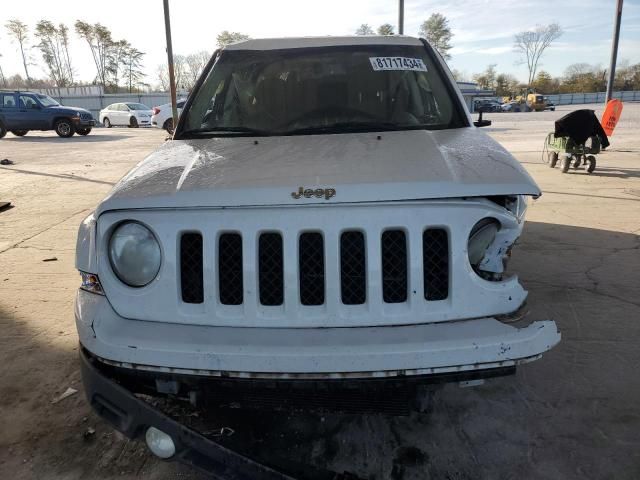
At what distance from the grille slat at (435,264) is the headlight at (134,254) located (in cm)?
102

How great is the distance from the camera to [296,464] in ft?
5.80

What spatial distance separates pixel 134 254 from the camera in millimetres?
1865

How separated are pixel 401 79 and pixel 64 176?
9348mm

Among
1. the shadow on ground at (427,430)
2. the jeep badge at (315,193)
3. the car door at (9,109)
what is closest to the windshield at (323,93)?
the jeep badge at (315,193)

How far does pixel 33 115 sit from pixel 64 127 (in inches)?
48.4

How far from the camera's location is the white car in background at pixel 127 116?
2917 centimetres

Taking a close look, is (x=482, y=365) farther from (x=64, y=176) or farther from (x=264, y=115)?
(x=64, y=176)

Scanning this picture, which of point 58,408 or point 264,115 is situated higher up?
point 264,115

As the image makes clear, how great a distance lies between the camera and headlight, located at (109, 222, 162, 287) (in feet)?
6.09

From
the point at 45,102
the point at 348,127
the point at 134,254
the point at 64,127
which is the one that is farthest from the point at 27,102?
the point at 134,254

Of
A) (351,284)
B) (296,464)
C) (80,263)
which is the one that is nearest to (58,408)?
(80,263)

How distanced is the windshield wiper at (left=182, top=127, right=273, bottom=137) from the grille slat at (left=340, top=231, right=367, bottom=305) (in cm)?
129

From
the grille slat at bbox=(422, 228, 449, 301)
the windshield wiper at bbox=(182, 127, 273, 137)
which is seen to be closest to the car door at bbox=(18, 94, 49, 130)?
the windshield wiper at bbox=(182, 127, 273, 137)

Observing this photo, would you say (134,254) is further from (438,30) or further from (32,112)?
(438,30)
